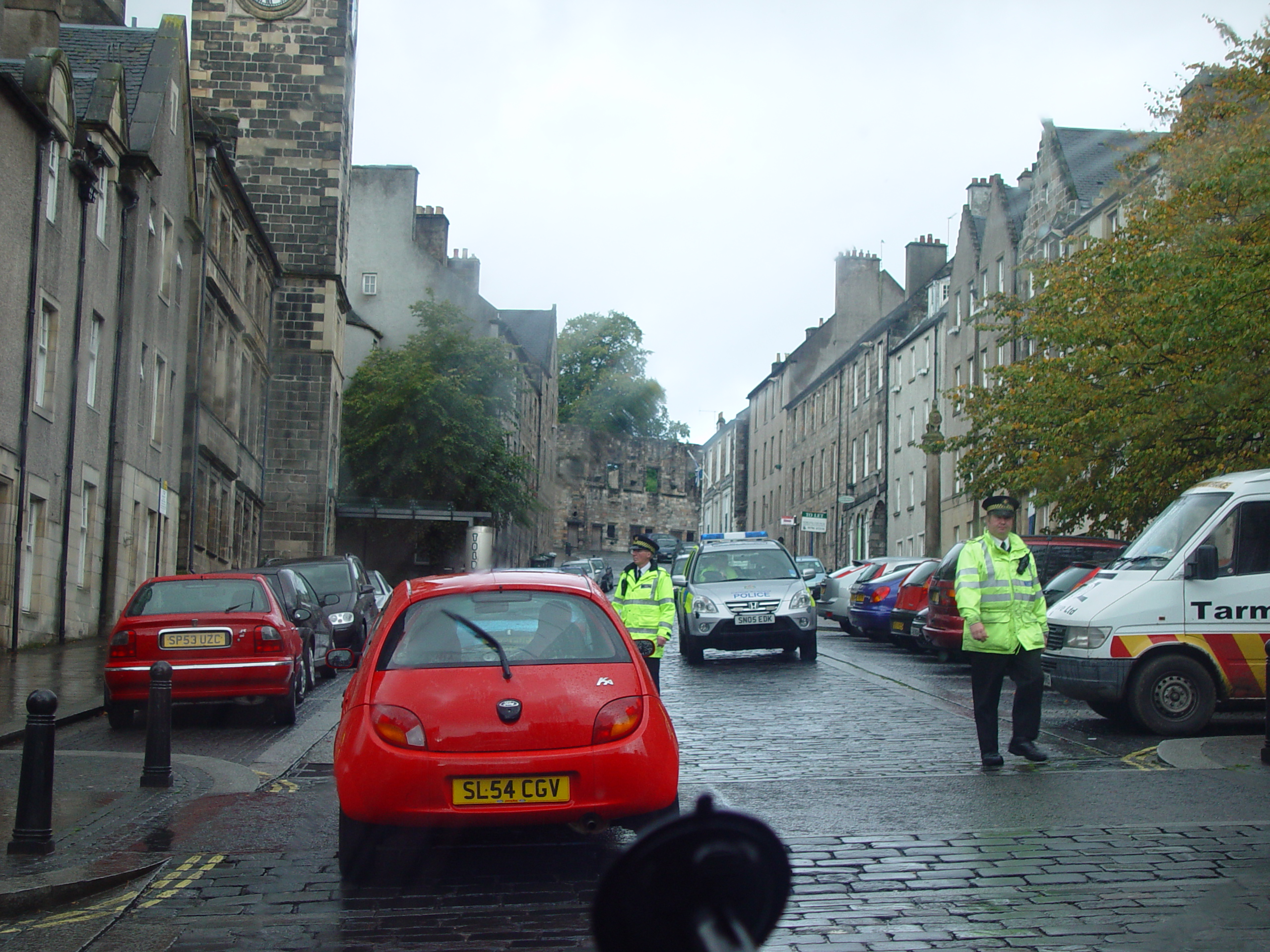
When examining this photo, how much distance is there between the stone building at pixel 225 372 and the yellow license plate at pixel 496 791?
80.0 ft

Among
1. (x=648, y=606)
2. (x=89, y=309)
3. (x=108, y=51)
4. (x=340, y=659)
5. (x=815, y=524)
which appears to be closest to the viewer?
(x=340, y=659)

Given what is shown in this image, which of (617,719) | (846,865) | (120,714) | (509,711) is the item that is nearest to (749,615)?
(120,714)

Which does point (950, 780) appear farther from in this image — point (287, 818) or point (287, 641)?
point (287, 641)

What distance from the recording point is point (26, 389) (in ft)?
70.0

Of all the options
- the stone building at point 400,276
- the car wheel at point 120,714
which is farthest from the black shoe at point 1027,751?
the stone building at point 400,276

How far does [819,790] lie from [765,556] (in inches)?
497

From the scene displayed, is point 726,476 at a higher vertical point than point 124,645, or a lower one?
higher

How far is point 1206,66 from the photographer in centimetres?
2264

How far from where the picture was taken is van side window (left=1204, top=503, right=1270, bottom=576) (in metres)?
12.1

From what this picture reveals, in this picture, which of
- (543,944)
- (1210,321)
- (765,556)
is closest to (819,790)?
(543,944)

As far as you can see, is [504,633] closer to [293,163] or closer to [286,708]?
[286,708]

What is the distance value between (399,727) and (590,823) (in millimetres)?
961

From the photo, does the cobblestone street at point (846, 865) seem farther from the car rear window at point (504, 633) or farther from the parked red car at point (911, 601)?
the parked red car at point (911, 601)

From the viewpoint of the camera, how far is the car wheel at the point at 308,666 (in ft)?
51.2
